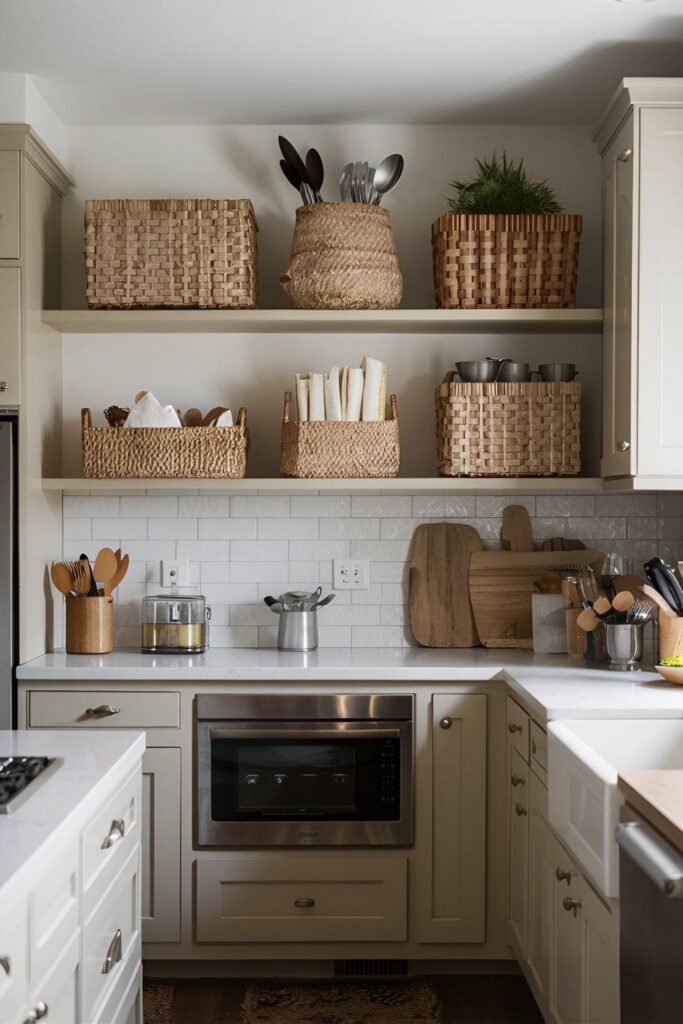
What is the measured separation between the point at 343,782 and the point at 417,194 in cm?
203

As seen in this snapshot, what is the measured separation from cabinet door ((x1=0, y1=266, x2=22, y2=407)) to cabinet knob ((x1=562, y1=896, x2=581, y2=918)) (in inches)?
84.7

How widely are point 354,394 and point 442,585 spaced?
753 millimetres

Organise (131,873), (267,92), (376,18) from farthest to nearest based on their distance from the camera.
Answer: (267,92) < (376,18) < (131,873)

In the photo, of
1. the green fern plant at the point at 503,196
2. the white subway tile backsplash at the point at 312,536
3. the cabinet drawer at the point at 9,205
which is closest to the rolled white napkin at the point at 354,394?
the white subway tile backsplash at the point at 312,536

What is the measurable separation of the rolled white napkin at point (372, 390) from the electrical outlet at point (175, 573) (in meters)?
0.85

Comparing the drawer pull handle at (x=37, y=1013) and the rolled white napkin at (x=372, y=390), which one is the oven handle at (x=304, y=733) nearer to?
the rolled white napkin at (x=372, y=390)

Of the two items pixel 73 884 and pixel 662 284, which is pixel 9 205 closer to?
pixel 662 284

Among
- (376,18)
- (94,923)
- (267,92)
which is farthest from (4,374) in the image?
(94,923)

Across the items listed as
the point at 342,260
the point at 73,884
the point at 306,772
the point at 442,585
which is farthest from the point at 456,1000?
the point at 342,260

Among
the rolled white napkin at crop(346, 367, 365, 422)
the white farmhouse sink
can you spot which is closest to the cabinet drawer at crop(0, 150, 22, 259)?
the rolled white napkin at crop(346, 367, 365, 422)

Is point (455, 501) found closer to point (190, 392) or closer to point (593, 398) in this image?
point (593, 398)

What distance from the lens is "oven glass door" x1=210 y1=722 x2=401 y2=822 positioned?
313cm

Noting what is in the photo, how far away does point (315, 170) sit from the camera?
3.41 meters

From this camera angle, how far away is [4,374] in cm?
321
